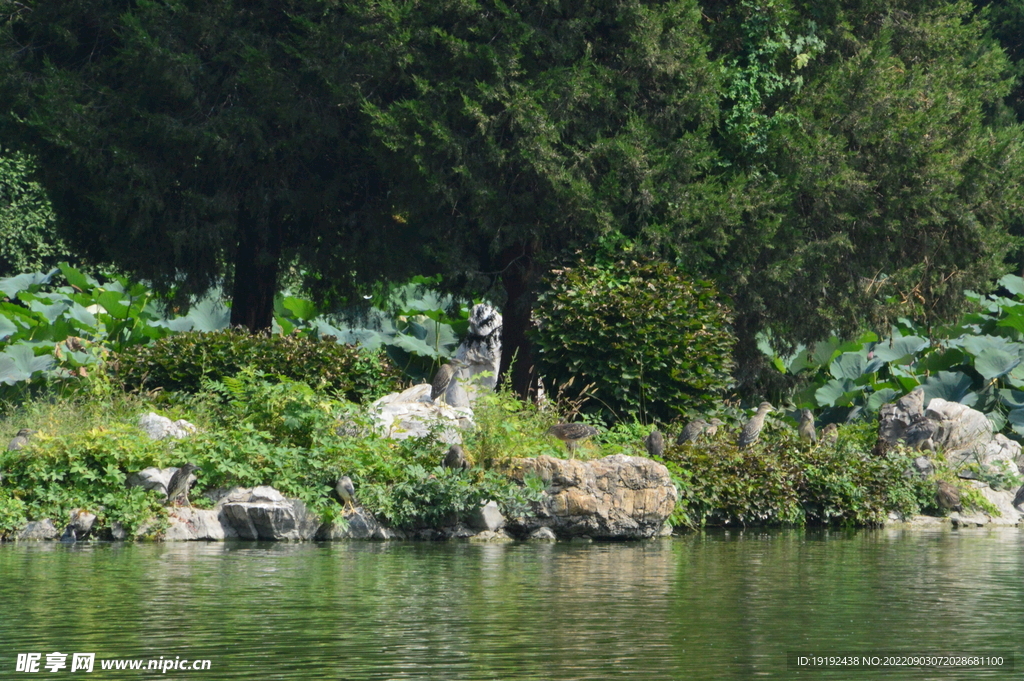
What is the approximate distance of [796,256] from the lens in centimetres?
1842

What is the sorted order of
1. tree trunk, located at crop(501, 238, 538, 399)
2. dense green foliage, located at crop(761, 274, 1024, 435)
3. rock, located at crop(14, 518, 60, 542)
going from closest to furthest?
rock, located at crop(14, 518, 60, 542), tree trunk, located at crop(501, 238, 538, 399), dense green foliage, located at crop(761, 274, 1024, 435)

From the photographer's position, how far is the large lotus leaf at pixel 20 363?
1872 cm

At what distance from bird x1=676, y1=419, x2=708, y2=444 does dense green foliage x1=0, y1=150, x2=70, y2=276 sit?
806 inches

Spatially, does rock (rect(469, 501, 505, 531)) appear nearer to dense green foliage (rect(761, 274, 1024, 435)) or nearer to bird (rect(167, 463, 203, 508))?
bird (rect(167, 463, 203, 508))

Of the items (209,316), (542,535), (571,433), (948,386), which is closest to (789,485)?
(571,433)

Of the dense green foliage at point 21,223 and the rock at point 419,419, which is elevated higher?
the dense green foliage at point 21,223

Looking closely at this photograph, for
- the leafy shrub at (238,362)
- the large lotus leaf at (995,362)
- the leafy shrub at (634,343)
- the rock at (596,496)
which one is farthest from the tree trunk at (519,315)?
the large lotus leaf at (995,362)

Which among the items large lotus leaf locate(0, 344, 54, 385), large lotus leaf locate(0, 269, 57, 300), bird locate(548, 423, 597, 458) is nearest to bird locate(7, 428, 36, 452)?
bird locate(548, 423, 597, 458)

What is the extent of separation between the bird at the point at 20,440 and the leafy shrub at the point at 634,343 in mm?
6100

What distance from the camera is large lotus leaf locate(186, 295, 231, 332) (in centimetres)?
2294

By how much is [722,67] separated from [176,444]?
9.03 meters

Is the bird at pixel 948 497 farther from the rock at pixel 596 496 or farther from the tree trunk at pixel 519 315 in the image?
the tree trunk at pixel 519 315

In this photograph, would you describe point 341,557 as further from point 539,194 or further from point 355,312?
point 355,312

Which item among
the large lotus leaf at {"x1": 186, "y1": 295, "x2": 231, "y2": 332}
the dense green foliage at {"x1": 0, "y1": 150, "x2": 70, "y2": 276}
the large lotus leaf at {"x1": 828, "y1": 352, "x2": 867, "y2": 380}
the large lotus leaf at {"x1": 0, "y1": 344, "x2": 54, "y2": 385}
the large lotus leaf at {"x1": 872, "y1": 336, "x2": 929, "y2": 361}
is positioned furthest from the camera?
the dense green foliage at {"x1": 0, "y1": 150, "x2": 70, "y2": 276}
